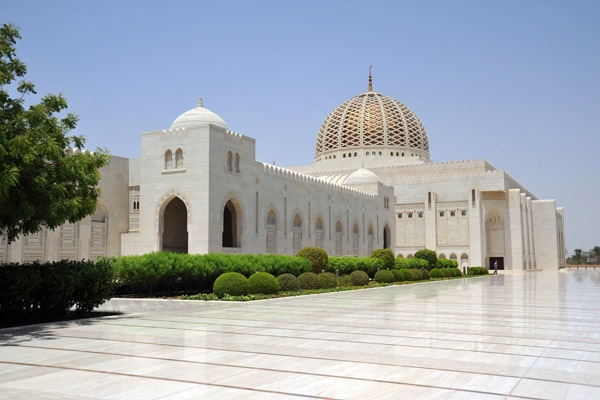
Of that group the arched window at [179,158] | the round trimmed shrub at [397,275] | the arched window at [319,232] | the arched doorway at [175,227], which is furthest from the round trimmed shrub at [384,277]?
the arched window at [179,158]

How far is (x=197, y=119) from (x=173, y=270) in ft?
35.0

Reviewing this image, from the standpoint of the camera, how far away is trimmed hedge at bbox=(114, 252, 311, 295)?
16.4 meters

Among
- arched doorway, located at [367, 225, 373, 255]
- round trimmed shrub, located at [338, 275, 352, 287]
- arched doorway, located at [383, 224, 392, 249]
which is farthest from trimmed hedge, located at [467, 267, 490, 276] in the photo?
round trimmed shrub, located at [338, 275, 352, 287]

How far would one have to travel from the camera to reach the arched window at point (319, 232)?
32844 millimetres

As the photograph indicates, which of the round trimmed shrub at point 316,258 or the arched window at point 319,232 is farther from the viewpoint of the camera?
the arched window at point 319,232

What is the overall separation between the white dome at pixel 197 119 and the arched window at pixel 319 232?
9.14m

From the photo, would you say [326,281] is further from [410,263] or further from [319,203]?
[319,203]

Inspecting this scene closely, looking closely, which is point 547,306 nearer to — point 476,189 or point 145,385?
point 145,385

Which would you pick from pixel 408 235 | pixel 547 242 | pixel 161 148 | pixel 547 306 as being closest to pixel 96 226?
pixel 161 148

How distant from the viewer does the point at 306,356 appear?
6617 millimetres

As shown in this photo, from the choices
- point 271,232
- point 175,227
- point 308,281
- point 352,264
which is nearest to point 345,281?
point 308,281

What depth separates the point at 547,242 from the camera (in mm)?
52594

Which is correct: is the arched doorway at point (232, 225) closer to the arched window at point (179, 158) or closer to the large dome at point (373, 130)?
the arched window at point (179, 158)

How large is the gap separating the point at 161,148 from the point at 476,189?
30.8 metres
